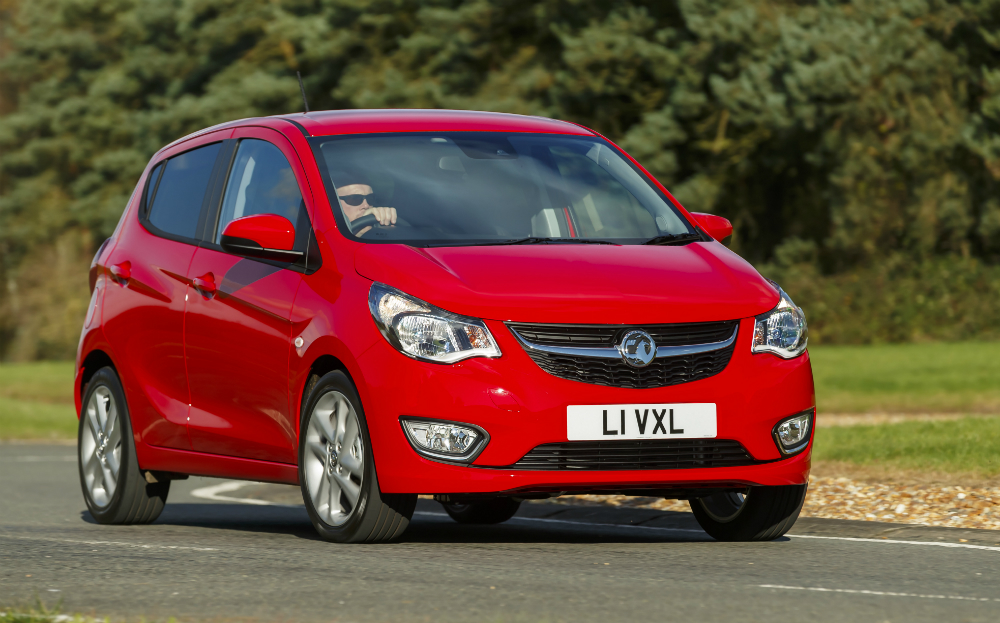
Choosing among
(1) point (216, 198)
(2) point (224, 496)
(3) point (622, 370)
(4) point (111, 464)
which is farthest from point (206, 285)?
(2) point (224, 496)

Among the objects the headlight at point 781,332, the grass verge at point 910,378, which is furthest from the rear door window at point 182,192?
the grass verge at point 910,378

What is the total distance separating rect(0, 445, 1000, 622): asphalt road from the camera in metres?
5.29

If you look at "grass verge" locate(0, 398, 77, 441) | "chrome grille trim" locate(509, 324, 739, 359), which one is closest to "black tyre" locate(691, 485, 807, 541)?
"chrome grille trim" locate(509, 324, 739, 359)

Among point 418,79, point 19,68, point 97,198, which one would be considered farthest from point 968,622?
point 19,68

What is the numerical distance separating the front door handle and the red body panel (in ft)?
0.03

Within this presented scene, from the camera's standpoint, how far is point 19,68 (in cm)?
5500

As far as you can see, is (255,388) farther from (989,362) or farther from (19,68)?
(19,68)

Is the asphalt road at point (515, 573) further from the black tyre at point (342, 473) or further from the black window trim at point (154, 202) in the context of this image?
the black window trim at point (154, 202)

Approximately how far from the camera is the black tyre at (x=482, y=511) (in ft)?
30.2

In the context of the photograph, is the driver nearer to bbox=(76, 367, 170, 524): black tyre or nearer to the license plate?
the license plate

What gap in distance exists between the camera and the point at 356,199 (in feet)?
24.2

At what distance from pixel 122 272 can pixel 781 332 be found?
155 inches

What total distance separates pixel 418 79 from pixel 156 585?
33.1 m

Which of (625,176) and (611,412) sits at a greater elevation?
(625,176)
